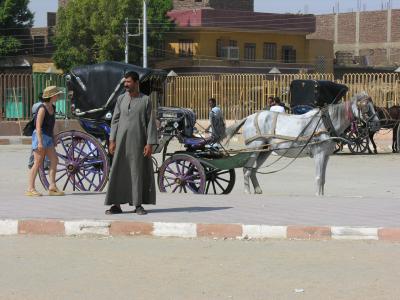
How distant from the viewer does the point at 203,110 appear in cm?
3612

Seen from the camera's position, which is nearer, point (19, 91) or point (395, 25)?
point (19, 91)

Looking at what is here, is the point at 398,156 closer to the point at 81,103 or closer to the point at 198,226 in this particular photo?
the point at 81,103

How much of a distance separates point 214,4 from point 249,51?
26.0 ft

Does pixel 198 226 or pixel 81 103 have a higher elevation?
pixel 81 103

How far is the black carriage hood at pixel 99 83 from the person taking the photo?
12.6 metres

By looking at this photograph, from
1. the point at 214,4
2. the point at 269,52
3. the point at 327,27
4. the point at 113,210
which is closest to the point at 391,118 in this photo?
the point at 113,210

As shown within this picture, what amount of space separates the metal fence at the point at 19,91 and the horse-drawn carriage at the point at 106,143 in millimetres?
19394

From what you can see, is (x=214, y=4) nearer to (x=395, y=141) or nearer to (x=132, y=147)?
(x=395, y=141)

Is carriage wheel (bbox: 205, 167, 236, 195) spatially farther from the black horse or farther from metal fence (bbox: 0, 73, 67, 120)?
metal fence (bbox: 0, 73, 67, 120)

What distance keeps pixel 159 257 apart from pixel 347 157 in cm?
1631

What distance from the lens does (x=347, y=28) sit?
69.0m

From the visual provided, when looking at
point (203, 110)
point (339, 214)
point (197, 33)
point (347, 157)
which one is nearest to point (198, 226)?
point (339, 214)

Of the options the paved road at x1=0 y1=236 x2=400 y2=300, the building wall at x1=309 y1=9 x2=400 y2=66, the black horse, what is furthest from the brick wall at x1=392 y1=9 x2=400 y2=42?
the paved road at x1=0 y1=236 x2=400 y2=300

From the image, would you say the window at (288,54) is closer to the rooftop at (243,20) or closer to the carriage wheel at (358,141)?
the rooftop at (243,20)
